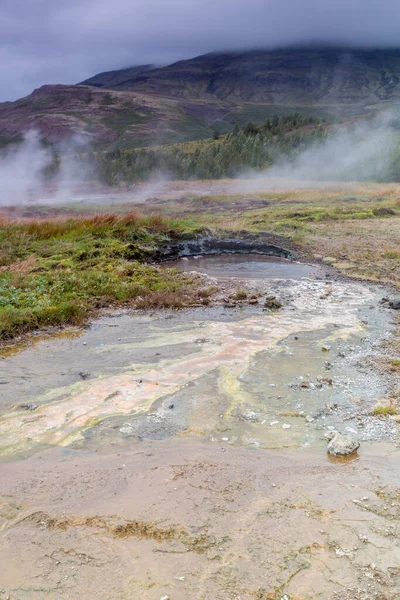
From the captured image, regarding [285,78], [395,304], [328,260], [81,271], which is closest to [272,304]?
[395,304]

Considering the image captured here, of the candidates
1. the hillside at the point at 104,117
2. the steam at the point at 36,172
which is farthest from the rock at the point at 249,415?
the hillside at the point at 104,117

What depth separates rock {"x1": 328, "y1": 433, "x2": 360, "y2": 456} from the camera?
16.3ft

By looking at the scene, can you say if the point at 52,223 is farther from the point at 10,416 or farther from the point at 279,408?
the point at 279,408

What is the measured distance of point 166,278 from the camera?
1270cm

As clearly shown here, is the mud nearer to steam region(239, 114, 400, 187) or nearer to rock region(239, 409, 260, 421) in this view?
rock region(239, 409, 260, 421)

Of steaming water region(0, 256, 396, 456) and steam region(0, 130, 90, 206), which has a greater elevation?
steam region(0, 130, 90, 206)

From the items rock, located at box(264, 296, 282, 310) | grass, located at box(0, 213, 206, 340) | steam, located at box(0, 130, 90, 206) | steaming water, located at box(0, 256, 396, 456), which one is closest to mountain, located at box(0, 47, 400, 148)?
steam, located at box(0, 130, 90, 206)

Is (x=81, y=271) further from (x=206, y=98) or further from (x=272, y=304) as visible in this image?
(x=206, y=98)

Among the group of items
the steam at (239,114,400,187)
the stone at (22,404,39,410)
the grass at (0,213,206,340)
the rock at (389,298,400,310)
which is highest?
the steam at (239,114,400,187)

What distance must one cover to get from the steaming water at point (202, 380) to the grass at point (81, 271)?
78cm

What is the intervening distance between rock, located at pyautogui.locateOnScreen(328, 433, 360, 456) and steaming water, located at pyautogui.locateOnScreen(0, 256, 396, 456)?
0.62ft

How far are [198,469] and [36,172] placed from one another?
4950 centimetres

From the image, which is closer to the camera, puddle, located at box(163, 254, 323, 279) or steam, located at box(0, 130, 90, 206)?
puddle, located at box(163, 254, 323, 279)

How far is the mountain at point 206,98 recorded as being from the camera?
274 feet
